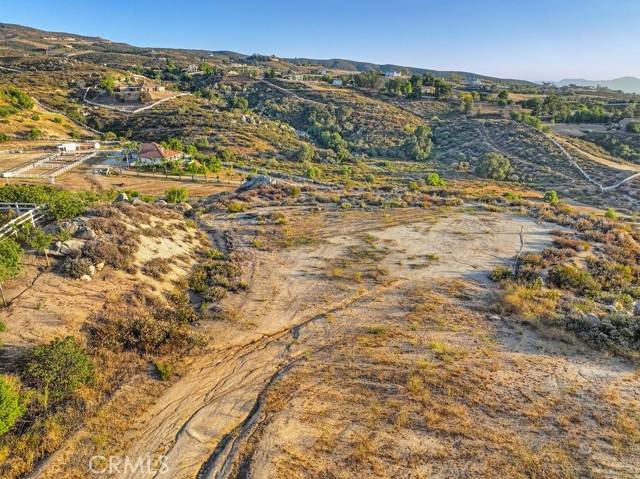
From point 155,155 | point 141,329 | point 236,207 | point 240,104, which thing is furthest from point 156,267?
point 240,104

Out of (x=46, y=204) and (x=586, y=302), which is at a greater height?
(x=46, y=204)

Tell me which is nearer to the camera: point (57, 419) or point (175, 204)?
point (57, 419)

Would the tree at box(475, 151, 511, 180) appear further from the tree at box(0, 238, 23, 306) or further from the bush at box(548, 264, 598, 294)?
the tree at box(0, 238, 23, 306)

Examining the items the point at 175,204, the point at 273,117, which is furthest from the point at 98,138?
the point at 175,204

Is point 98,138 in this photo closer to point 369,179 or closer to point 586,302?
point 369,179

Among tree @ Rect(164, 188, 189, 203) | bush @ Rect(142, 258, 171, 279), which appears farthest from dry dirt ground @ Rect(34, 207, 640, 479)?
tree @ Rect(164, 188, 189, 203)

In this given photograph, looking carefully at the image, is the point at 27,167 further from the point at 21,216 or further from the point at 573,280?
the point at 573,280

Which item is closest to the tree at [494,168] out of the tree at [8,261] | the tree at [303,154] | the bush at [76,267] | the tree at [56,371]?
the tree at [303,154]
